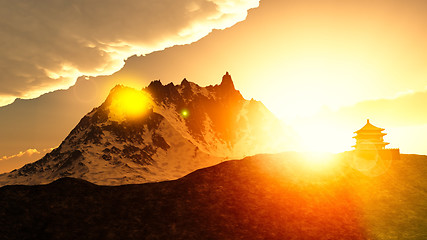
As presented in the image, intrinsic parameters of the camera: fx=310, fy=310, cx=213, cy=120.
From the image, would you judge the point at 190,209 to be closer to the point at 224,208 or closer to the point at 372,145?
the point at 224,208

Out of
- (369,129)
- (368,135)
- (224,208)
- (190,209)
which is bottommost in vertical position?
(190,209)

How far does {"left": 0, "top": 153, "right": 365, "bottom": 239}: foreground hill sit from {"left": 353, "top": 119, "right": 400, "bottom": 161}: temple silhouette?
25.8 m

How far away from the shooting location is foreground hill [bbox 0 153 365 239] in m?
15.9

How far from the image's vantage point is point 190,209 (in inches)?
719

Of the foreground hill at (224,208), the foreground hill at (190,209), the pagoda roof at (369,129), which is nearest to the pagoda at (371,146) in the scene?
the pagoda roof at (369,129)

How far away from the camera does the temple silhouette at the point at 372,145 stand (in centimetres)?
4456

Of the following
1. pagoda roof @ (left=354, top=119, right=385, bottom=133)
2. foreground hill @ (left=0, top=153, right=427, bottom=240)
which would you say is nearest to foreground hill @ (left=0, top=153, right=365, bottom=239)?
foreground hill @ (left=0, top=153, right=427, bottom=240)

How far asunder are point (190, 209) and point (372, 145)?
41742mm

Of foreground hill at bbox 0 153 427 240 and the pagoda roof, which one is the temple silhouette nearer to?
the pagoda roof

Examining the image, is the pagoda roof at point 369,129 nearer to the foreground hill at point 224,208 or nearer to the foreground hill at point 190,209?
the foreground hill at point 224,208

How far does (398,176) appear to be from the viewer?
30094mm

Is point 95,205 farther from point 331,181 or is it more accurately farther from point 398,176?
point 398,176

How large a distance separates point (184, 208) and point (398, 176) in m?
23.0

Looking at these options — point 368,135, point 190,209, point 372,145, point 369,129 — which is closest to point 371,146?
point 372,145
